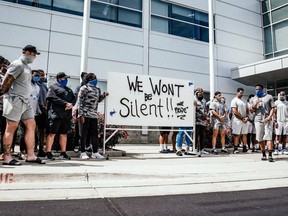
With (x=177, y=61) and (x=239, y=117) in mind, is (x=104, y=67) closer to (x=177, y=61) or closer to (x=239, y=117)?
(x=177, y=61)

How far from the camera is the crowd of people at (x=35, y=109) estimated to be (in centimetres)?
415

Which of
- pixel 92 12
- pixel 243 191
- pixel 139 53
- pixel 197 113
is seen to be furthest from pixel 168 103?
pixel 92 12

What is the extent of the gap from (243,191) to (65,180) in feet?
8.22

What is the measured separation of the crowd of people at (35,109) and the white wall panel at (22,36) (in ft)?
17.6

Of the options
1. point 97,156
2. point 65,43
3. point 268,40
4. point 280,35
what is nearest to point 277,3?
point 280,35

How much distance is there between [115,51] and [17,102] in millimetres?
8009

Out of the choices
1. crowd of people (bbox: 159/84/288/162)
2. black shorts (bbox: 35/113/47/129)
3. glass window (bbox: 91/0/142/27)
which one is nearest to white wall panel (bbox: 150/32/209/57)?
glass window (bbox: 91/0/142/27)

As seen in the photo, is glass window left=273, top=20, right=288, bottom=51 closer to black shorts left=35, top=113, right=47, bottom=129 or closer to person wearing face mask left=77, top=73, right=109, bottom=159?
person wearing face mask left=77, top=73, right=109, bottom=159

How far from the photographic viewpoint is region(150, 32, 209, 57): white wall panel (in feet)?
42.1

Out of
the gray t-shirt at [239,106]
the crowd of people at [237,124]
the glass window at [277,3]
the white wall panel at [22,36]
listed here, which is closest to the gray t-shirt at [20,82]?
the crowd of people at [237,124]

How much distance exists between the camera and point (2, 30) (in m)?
9.63

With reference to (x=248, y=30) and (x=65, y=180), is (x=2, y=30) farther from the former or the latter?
(x=248, y=30)

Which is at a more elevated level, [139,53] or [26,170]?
[139,53]

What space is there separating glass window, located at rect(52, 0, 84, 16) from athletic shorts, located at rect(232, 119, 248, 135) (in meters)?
A: 8.07
